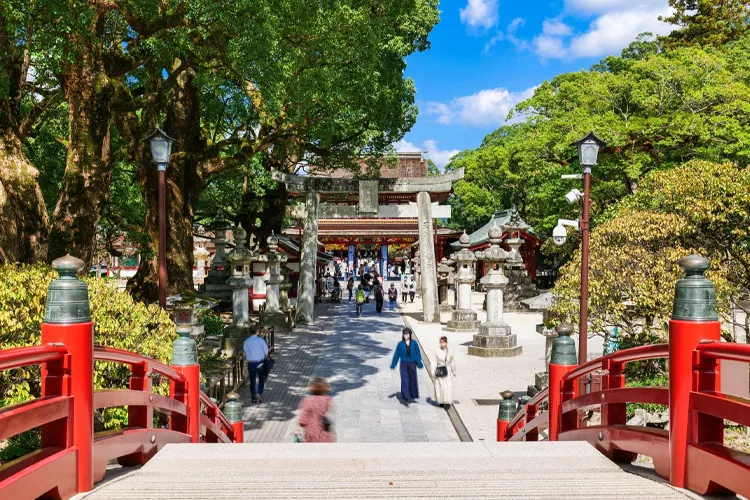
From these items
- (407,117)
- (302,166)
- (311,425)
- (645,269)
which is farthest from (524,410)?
(302,166)

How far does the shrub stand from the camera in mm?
5809

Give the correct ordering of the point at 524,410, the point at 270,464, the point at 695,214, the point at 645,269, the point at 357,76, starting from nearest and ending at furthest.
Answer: the point at 270,464 < the point at 524,410 < the point at 645,269 < the point at 695,214 < the point at 357,76

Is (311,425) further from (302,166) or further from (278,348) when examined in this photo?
(302,166)

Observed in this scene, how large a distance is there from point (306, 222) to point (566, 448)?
1830 centimetres

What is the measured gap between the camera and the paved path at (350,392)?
355 inches

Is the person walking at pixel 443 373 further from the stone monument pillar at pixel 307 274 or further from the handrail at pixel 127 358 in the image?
the stone monument pillar at pixel 307 274

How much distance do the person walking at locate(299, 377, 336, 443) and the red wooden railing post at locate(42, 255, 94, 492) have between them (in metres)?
3.95

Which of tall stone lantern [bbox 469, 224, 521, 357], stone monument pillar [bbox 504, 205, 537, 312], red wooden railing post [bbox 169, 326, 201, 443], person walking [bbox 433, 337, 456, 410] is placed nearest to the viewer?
red wooden railing post [bbox 169, 326, 201, 443]

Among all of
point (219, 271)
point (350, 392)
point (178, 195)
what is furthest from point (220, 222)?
point (350, 392)

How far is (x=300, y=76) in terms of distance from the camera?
11938 mm

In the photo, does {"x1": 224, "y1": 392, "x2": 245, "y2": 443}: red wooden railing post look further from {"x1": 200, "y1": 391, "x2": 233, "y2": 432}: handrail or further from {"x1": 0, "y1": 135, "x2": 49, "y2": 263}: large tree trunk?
{"x1": 0, "y1": 135, "x2": 49, "y2": 263}: large tree trunk

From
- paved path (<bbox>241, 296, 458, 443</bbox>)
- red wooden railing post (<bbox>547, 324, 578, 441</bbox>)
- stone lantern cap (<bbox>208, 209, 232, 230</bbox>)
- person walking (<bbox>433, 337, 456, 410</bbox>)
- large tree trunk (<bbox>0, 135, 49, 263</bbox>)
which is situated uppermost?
stone lantern cap (<bbox>208, 209, 232, 230</bbox>)

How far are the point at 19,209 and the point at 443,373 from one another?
7.51 m

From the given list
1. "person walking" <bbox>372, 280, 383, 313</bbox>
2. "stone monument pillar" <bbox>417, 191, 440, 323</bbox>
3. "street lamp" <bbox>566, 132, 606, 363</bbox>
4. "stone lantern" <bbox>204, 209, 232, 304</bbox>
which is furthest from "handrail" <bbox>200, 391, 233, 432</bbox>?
"person walking" <bbox>372, 280, 383, 313</bbox>
